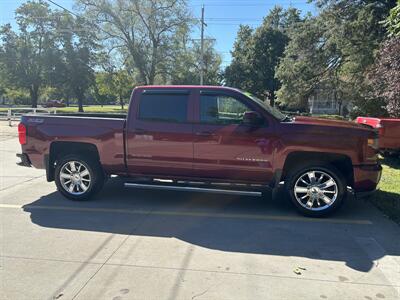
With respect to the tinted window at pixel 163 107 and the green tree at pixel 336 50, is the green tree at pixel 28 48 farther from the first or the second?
the tinted window at pixel 163 107

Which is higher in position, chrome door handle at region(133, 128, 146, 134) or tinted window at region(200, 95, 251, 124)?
tinted window at region(200, 95, 251, 124)

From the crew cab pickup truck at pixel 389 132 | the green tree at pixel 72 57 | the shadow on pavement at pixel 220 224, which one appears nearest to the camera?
the shadow on pavement at pixel 220 224

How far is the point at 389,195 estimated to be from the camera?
679cm

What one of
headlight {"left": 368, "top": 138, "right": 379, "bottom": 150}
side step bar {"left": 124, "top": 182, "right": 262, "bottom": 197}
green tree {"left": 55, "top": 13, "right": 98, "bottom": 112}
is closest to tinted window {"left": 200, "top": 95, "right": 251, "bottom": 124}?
side step bar {"left": 124, "top": 182, "right": 262, "bottom": 197}

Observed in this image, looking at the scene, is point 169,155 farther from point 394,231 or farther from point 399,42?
point 399,42

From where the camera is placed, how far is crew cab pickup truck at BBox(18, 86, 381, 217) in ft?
18.5

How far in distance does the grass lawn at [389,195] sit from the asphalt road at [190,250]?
192 millimetres

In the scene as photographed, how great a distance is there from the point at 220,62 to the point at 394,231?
184 feet

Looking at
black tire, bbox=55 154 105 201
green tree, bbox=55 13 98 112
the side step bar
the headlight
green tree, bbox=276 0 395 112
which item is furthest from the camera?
green tree, bbox=55 13 98 112

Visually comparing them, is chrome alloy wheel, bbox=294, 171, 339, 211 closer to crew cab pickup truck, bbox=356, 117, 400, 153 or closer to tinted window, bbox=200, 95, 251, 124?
tinted window, bbox=200, 95, 251, 124

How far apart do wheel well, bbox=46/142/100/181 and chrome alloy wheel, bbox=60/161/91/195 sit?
0.78 ft

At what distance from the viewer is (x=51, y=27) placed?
4359 cm

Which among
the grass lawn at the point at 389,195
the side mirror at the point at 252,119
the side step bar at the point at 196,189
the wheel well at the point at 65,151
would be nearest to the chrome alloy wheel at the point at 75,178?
the wheel well at the point at 65,151

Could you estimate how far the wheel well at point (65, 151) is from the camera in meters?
6.46
